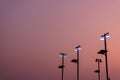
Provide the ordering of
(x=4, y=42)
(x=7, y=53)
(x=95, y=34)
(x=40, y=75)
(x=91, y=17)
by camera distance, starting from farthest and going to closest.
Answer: (x=40, y=75) → (x=7, y=53) → (x=4, y=42) → (x=95, y=34) → (x=91, y=17)

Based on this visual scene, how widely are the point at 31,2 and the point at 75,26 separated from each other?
5.59 feet

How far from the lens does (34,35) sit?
27.5ft

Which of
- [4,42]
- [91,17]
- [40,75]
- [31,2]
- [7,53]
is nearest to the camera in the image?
[31,2]

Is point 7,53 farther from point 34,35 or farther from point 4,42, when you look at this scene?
point 34,35

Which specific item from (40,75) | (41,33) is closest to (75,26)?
(41,33)

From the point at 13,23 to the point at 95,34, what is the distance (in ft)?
8.78

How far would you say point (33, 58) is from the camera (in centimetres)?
995

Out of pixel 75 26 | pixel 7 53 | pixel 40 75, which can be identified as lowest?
pixel 40 75

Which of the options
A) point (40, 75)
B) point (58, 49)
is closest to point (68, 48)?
point (58, 49)

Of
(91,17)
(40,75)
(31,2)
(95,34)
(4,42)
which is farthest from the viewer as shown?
(40,75)

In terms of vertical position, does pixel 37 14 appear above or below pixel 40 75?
above

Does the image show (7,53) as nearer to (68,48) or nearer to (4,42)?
(4,42)

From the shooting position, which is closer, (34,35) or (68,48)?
(34,35)

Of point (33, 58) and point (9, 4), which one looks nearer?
point (9, 4)
